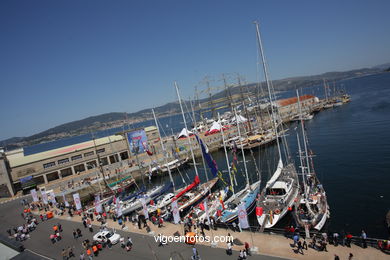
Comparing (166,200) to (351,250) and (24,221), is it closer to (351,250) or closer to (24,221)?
(24,221)

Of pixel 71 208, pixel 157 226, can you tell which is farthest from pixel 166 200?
pixel 71 208

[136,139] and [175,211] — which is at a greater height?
[136,139]

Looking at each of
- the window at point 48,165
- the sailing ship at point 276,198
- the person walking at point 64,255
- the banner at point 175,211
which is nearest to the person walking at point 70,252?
the person walking at point 64,255

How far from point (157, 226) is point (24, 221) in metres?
23.8

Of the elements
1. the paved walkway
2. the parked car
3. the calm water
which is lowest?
the calm water

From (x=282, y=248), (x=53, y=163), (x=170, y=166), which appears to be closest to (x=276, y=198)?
(x=282, y=248)

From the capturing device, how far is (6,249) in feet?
80.0

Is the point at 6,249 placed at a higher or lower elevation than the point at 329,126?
higher

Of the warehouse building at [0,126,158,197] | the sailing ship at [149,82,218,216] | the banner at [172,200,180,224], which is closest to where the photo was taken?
the banner at [172,200,180,224]

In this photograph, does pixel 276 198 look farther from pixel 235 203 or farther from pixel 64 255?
pixel 64 255

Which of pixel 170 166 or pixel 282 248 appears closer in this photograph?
pixel 282 248

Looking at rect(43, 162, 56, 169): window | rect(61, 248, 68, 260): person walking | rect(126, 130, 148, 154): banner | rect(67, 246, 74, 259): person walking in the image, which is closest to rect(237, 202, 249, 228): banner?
rect(67, 246, 74, 259): person walking

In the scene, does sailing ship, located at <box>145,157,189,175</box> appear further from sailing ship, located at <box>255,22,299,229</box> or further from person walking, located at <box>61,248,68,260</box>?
person walking, located at <box>61,248,68,260</box>

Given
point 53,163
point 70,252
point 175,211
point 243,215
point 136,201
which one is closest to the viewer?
point 243,215
